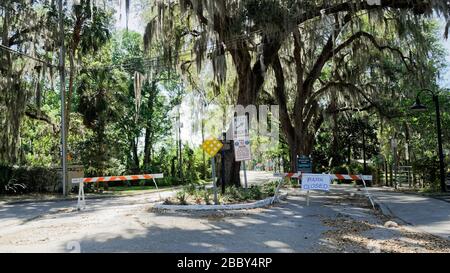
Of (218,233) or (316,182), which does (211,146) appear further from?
(218,233)

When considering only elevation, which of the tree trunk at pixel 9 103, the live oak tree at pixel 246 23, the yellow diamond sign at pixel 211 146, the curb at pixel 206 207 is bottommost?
the curb at pixel 206 207

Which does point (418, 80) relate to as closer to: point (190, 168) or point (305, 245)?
point (305, 245)

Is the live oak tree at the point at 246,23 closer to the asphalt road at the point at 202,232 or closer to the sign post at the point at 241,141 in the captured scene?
the sign post at the point at 241,141

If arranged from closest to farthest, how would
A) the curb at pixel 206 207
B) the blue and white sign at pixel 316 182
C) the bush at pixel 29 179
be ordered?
the curb at pixel 206 207, the blue and white sign at pixel 316 182, the bush at pixel 29 179

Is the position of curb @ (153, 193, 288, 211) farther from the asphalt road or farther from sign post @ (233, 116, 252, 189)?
sign post @ (233, 116, 252, 189)

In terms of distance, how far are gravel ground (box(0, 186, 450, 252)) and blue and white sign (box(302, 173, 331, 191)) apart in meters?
1.57

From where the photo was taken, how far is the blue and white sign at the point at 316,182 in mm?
13758

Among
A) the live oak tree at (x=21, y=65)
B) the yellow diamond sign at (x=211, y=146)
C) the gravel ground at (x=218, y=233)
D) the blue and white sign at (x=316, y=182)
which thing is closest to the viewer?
the gravel ground at (x=218, y=233)

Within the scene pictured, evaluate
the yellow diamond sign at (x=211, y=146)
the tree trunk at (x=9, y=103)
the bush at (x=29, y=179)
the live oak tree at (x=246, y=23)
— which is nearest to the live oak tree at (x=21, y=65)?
the tree trunk at (x=9, y=103)

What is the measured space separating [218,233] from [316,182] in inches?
245

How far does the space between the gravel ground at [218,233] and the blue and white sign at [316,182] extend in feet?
5.17

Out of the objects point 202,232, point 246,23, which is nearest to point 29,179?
point 246,23

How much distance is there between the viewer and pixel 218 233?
854cm
